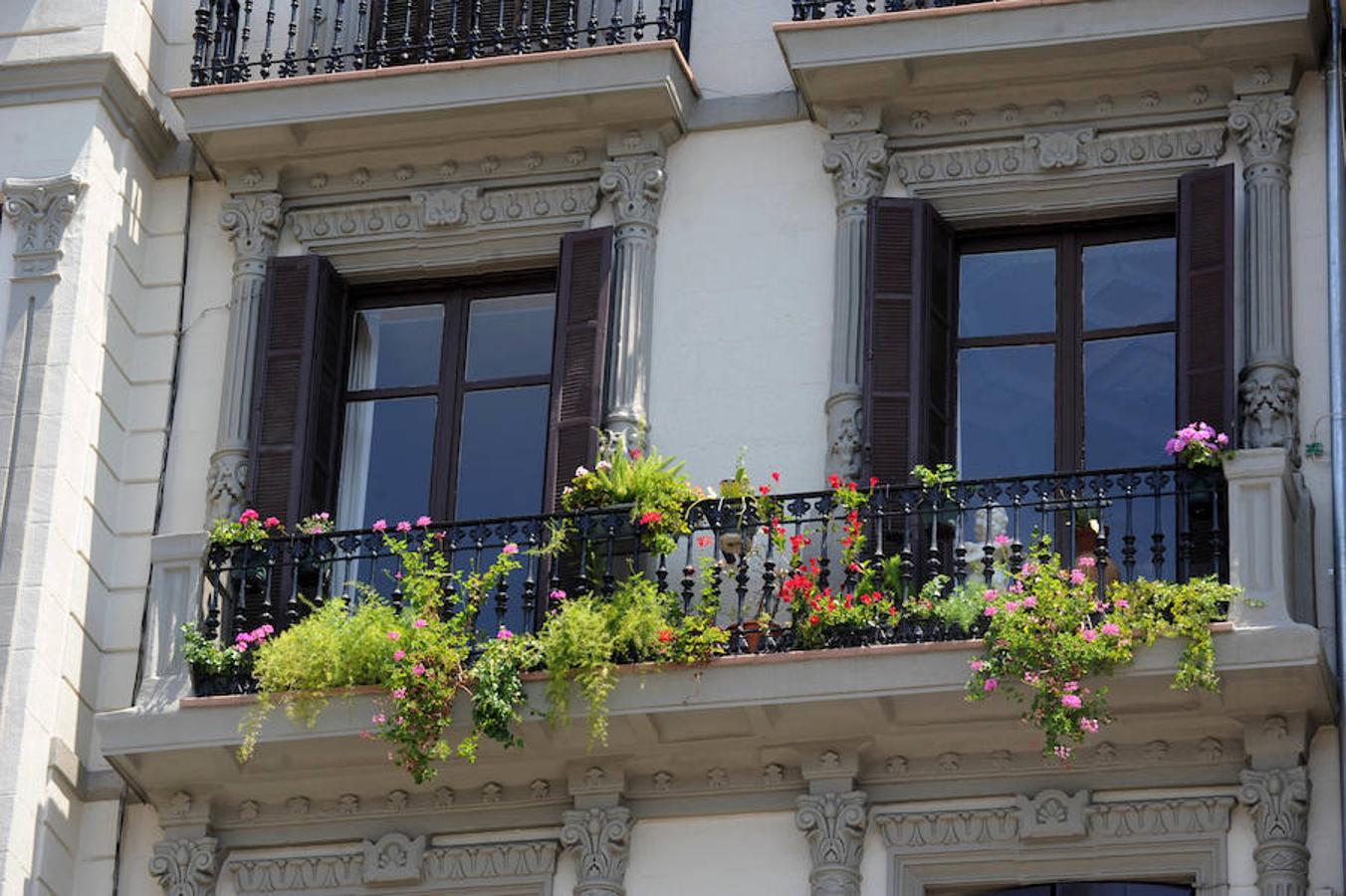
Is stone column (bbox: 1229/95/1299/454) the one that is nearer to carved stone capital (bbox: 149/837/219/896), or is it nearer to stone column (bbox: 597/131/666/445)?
stone column (bbox: 597/131/666/445)

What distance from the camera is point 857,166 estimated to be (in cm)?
1784

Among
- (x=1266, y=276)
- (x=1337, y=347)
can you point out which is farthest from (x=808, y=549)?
(x=1337, y=347)

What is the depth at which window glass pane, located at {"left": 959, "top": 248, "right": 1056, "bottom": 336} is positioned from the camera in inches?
699

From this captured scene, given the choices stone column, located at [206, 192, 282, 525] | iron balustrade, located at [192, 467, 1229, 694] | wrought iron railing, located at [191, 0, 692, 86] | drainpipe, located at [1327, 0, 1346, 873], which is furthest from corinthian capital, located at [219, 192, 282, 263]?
drainpipe, located at [1327, 0, 1346, 873]

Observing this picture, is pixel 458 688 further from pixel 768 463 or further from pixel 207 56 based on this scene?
pixel 207 56

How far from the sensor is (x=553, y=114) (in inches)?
715

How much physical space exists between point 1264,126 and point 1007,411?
1.99 metres

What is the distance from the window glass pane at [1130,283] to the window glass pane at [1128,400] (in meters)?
0.14

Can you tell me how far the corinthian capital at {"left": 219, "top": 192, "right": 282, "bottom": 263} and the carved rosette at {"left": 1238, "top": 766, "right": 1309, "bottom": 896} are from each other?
20.7ft

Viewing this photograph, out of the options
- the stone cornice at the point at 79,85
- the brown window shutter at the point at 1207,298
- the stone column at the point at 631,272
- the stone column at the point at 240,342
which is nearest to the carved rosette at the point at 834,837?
the stone column at the point at 631,272

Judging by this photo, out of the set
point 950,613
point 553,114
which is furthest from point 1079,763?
point 553,114

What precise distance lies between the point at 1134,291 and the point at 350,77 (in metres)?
4.43

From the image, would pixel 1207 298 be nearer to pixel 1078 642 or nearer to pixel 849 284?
pixel 849 284

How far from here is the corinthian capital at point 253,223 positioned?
1852 centimetres
